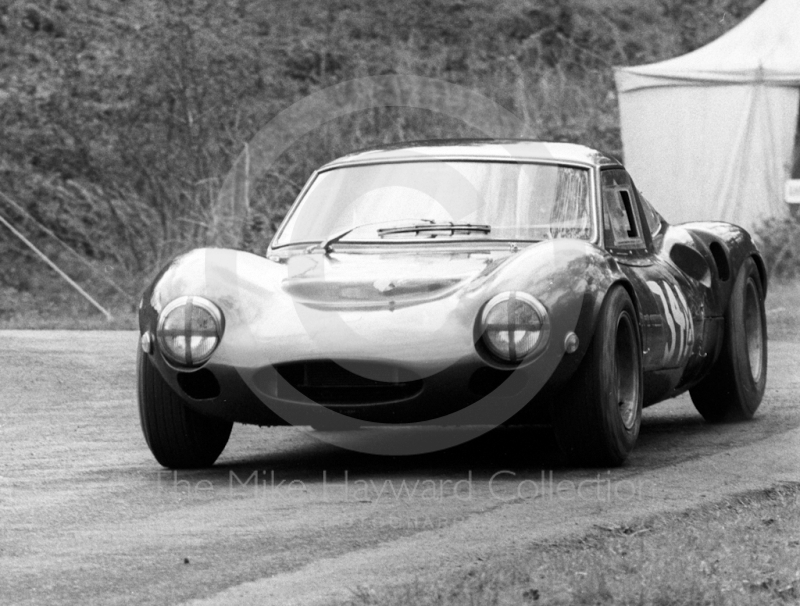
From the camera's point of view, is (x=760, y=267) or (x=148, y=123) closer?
(x=760, y=267)

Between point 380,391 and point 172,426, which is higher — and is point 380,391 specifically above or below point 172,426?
above

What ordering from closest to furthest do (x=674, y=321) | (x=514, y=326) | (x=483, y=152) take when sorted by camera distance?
1. (x=514, y=326)
2. (x=674, y=321)
3. (x=483, y=152)

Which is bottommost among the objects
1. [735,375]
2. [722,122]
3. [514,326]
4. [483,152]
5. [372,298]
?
[735,375]

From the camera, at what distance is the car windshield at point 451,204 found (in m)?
6.52

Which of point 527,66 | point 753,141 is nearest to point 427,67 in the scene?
point 527,66

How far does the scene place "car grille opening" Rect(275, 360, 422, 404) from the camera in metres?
5.57

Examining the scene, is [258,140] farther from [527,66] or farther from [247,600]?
[247,600]

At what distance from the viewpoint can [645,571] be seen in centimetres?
411

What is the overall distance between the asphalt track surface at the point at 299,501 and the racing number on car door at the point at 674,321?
0.41 metres

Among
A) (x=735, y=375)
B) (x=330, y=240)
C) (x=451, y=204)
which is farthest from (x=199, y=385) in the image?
(x=735, y=375)

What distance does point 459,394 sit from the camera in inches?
219

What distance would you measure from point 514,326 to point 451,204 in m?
1.26

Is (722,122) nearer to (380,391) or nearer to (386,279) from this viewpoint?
(386,279)

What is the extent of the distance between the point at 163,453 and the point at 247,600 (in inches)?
90.9
